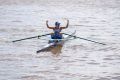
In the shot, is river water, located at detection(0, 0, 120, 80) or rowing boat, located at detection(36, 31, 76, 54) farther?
rowing boat, located at detection(36, 31, 76, 54)

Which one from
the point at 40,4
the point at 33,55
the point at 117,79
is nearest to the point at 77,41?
the point at 33,55

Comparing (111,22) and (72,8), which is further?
(72,8)

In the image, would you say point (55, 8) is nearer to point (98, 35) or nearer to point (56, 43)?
point (98, 35)

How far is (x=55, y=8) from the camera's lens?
40000mm

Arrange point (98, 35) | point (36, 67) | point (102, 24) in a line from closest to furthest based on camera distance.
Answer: point (36, 67) → point (98, 35) → point (102, 24)

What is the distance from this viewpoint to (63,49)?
2103cm

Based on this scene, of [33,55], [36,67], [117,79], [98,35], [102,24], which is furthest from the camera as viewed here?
[102,24]

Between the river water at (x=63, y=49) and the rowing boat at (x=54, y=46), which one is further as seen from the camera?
the rowing boat at (x=54, y=46)

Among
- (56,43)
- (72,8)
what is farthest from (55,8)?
(56,43)

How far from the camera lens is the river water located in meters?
17.0

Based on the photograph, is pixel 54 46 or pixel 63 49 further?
pixel 63 49

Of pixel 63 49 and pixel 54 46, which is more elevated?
pixel 54 46

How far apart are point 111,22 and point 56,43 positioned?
10.6m

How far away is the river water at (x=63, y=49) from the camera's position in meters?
17.0
